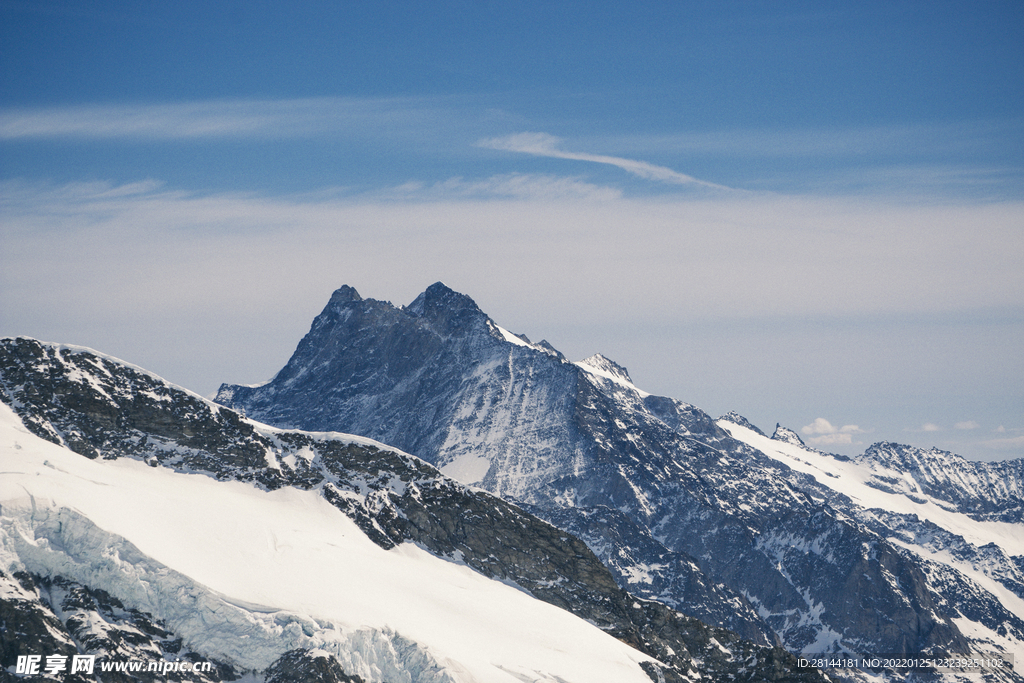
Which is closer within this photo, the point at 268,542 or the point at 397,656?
the point at 397,656

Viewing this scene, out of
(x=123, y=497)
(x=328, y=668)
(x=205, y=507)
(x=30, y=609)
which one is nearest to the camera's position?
(x=30, y=609)

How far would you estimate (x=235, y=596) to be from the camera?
173m

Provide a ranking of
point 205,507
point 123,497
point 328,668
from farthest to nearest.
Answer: point 205,507
point 123,497
point 328,668

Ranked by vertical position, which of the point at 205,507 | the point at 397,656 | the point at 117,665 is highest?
the point at 205,507

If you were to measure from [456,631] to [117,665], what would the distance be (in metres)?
54.9

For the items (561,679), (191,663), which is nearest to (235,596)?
(191,663)

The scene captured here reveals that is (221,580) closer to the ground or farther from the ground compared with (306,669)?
farther from the ground

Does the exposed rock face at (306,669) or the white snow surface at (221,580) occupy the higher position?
the white snow surface at (221,580)

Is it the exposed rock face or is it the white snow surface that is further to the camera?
the exposed rock face

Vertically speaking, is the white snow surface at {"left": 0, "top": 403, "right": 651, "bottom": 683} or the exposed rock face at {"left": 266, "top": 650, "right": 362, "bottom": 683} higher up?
the white snow surface at {"left": 0, "top": 403, "right": 651, "bottom": 683}

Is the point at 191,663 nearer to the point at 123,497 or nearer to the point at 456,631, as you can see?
the point at 123,497

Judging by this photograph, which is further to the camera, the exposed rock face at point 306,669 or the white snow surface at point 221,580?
the exposed rock face at point 306,669

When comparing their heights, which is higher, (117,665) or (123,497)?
(123,497)

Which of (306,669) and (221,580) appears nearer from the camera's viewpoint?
(306,669)
